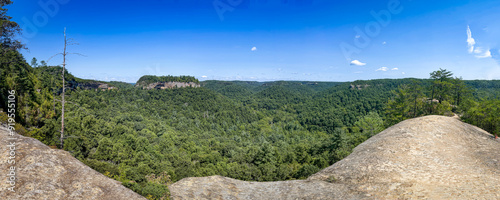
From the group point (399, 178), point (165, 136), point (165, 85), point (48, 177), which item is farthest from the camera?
point (165, 85)

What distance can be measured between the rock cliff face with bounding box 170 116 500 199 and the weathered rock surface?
385 centimetres

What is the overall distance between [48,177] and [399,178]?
18703mm

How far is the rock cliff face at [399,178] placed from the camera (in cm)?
1120

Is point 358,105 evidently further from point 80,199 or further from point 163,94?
point 80,199

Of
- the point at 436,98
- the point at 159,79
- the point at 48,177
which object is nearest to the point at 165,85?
the point at 159,79

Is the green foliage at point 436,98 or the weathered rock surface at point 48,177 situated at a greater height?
the green foliage at point 436,98

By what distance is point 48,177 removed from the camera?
7984 mm

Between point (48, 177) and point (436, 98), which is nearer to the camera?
point (48, 177)

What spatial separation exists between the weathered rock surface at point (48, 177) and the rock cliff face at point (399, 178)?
12.6 feet

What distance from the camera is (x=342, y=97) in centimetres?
18062

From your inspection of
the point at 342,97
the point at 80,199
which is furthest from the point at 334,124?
the point at 80,199

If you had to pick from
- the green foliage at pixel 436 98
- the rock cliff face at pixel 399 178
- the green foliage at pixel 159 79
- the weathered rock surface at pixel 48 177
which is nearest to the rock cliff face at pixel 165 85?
the green foliage at pixel 159 79

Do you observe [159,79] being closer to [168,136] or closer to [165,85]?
[165,85]

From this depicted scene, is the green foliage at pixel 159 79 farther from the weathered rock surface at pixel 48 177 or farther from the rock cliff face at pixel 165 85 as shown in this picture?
the weathered rock surface at pixel 48 177
